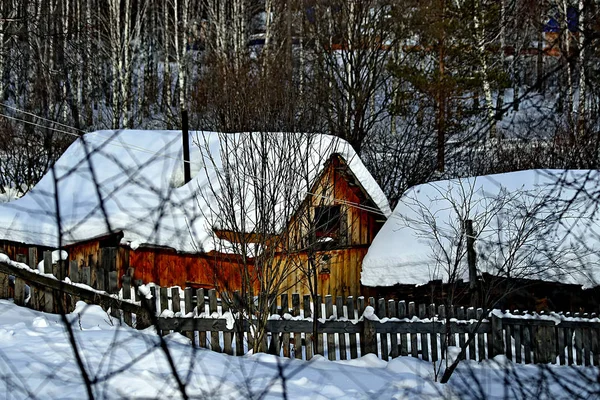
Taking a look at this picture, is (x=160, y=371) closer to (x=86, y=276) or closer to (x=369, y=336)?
(x=86, y=276)

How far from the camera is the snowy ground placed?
482 centimetres

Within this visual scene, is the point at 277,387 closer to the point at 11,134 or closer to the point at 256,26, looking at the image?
the point at 11,134

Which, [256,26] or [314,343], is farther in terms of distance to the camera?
[256,26]

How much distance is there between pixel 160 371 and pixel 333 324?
12.2 ft

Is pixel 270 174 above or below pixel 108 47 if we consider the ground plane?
below

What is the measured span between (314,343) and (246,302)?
1.45m

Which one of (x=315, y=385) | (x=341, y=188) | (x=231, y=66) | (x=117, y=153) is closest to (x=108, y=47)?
(x=231, y=66)

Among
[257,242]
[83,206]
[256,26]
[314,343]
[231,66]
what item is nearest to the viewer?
[257,242]

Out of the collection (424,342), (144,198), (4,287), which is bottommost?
(424,342)

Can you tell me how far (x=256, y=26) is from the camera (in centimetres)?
3725

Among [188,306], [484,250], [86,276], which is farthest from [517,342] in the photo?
[86,276]

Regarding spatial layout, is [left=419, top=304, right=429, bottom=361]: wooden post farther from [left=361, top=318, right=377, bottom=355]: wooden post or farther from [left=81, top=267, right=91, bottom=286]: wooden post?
[left=81, top=267, right=91, bottom=286]: wooden post

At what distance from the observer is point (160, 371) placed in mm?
5496

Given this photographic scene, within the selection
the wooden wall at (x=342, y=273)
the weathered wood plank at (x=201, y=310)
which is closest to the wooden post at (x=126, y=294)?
the weathered wood plank at (x=201, y=310)
